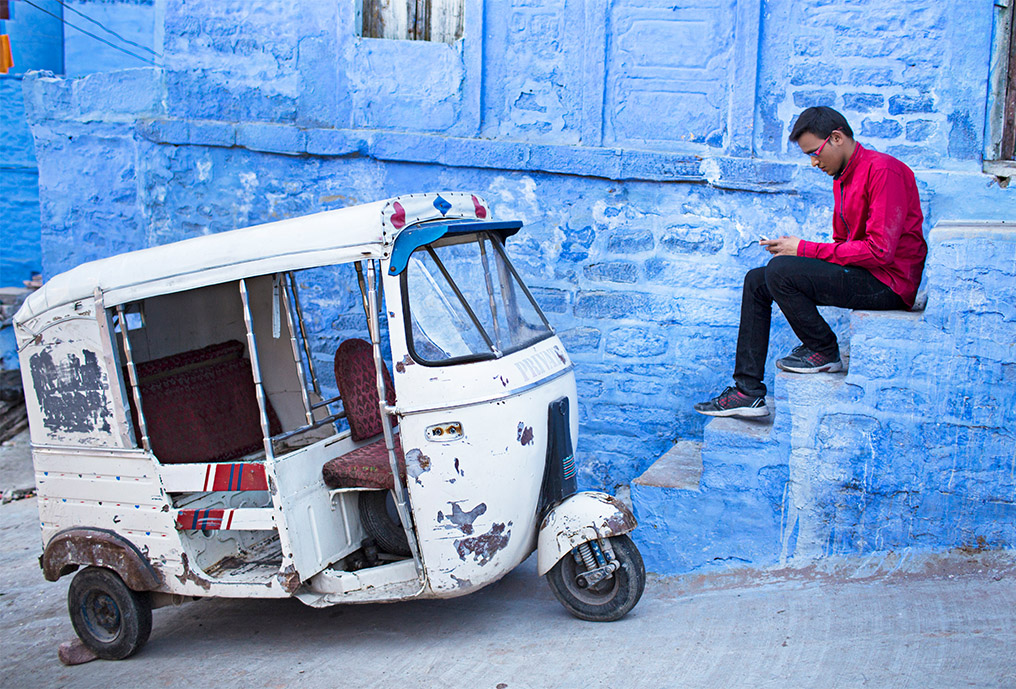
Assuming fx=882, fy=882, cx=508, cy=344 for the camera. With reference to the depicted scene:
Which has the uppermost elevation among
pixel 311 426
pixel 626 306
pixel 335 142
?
pixel 335 142

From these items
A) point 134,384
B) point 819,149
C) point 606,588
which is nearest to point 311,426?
point 134,384

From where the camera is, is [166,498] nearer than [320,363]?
Yes

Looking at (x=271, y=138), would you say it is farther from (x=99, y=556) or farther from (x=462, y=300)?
(x=99, y=556)

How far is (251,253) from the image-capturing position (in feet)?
12.8

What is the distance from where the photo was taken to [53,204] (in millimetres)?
6926

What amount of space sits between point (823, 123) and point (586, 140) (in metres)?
1.91

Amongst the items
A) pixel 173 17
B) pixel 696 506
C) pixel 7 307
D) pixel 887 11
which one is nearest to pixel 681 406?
pixel 696 506

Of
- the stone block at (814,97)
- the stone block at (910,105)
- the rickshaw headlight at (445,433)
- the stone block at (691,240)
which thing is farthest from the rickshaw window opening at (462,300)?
the stone block at (910,105)

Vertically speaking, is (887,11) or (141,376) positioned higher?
(887,11)

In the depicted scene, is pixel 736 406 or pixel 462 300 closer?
pixel 462 300

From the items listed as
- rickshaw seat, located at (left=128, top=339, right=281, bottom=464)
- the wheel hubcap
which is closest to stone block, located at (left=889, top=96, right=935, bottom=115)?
rickshaw seat, located at (left=128, top=339, right=281, bottom=464)

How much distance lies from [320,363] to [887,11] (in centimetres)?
449

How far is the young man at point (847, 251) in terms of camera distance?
14.1 ft

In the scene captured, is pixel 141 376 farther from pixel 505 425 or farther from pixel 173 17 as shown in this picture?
pixel 173 17
